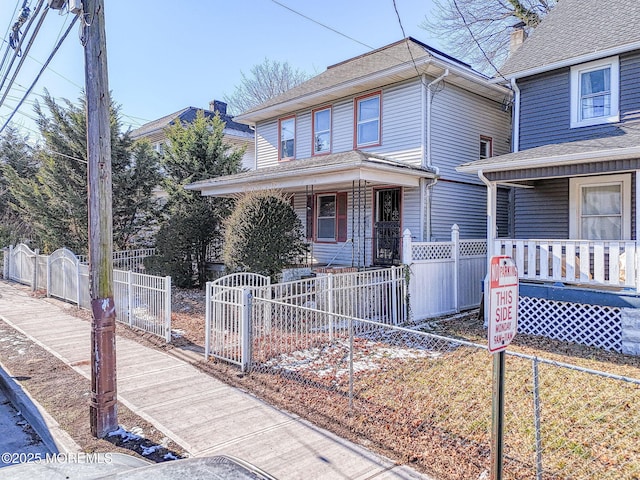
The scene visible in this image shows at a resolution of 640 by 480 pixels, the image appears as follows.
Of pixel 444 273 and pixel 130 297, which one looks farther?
pixel 444 273

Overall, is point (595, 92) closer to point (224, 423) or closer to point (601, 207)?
point (601, 207)

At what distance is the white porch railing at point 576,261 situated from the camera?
782 centimetres

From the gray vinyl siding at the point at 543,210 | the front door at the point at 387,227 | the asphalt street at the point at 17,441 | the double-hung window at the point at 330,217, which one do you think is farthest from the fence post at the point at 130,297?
the gray vinyl siding at the point at 543,210

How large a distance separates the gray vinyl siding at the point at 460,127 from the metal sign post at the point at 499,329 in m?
9.94

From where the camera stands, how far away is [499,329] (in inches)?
107

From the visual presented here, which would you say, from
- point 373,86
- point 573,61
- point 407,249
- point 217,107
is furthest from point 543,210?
point 217,107

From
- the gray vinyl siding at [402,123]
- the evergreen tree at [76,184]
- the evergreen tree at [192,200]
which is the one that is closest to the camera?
the gray vinyl siding at [402,123]

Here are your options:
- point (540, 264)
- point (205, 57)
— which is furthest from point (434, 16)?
point (540, 264)

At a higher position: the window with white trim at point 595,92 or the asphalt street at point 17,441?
the window with white trim at point 595,92

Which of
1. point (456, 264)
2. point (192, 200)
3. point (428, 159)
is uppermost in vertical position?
point (428, 159)

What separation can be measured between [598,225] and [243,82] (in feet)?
101

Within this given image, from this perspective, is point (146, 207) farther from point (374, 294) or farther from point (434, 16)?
point (434, 16)

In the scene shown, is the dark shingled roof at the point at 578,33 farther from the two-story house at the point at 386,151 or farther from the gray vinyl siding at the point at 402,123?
the gray vinyl siding at the point at 402,123

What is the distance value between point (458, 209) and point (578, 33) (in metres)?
5.54
